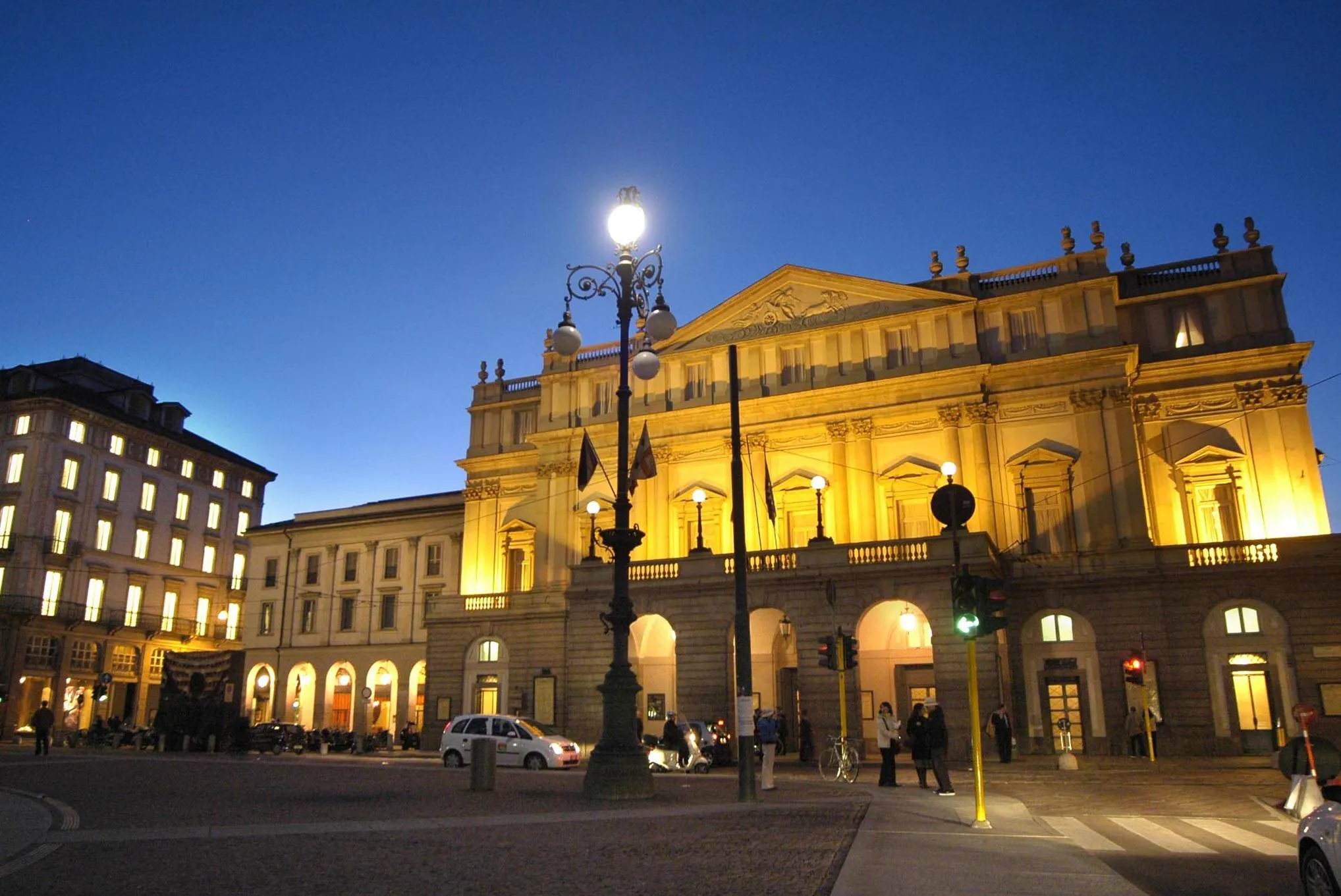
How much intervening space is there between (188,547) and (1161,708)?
57486 mm

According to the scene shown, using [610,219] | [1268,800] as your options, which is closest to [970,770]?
[1268,800]

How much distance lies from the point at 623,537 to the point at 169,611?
55.2m

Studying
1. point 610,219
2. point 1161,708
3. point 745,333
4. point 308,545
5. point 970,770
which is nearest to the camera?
point 610,219

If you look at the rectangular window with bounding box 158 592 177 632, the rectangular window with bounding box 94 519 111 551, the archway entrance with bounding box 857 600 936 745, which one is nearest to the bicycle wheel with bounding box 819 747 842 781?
the archway entrance with bounding box 857 600 936 745

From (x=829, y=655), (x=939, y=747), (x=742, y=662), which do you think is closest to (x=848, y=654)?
(x=829, y=655)

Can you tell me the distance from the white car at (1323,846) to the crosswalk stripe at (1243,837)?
420 cm

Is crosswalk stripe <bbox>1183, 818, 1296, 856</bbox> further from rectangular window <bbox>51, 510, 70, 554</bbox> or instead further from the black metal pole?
rectangular window <bbox>51, 510, 70, 554</bbox>

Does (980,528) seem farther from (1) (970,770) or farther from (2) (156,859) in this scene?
(2) (156,859)

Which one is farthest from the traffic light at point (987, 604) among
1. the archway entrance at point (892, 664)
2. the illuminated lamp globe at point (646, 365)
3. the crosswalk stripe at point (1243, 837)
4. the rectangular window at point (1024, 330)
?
the rectangular window at point (1024, 330)

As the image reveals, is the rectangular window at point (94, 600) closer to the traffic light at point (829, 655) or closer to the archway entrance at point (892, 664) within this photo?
the archway entrance at point (892, 664)

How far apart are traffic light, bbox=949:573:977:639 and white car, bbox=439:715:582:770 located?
1841 cm

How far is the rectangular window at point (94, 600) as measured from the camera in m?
56.1

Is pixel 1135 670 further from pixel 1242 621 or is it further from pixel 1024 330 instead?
pixel 1024 330

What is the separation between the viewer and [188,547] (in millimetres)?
65000
